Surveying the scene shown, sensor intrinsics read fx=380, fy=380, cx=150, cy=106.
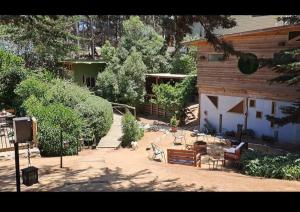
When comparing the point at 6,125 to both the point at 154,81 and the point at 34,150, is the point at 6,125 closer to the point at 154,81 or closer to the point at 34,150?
the point at 34,150

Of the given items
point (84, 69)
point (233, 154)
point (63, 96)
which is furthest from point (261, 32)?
point (84, 69)

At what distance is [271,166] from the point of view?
14.7 metres

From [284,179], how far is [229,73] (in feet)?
36.7

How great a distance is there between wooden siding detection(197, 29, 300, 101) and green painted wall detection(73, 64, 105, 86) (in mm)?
15200

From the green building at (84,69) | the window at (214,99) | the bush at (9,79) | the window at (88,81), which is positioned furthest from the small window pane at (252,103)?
the window at (88,81)

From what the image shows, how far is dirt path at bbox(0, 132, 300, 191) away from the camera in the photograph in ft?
35.5

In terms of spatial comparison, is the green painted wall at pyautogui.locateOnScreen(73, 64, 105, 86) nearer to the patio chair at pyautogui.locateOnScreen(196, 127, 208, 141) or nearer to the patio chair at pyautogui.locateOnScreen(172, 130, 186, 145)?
the patio chair at pyautogui.locateOnScreen(172, 130, 186, 145)

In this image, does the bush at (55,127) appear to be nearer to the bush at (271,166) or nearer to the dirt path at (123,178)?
the dirt path at (123,178)

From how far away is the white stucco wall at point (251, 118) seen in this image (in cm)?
2178

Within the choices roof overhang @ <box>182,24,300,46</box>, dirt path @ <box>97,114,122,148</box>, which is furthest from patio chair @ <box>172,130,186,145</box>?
roof overhang @ <box>182,24,300,46</box>

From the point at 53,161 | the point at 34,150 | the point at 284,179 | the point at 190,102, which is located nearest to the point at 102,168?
the point at 53,161

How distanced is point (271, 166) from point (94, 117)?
34.3 ft

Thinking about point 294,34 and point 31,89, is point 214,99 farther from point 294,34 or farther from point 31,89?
point 31,89

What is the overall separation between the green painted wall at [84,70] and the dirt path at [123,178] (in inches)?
819
